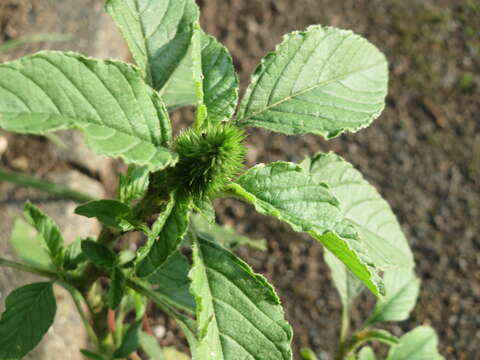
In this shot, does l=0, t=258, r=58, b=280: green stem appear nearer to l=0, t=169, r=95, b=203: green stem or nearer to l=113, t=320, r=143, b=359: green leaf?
l=113, t=320, r=143, b=359: green leaf

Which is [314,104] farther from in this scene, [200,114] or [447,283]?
[447,283]

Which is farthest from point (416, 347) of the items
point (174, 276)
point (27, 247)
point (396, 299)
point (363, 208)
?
point (27, 247)

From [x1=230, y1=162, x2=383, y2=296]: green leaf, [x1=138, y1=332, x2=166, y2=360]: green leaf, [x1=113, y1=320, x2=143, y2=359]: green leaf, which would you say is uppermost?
[x1=230, y1=162, x2=383, y2=296]: green leaf

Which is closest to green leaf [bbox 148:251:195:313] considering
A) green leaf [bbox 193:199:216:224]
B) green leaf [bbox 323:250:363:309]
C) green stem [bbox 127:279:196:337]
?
green stem [bbox 127:279:196:337]

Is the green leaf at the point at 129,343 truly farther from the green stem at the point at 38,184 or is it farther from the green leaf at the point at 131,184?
the green stem at the point at 38,184

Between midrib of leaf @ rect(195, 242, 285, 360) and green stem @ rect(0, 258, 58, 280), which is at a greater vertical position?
midrib of leaf @ rect(195, 242, 285, 360)

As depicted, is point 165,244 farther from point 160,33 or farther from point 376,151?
point 376,151

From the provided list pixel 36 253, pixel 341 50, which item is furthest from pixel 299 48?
pixel 36 253
